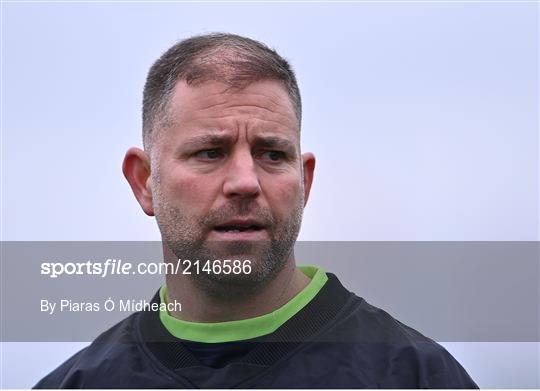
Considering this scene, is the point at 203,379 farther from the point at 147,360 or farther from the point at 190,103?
the point at 190,103

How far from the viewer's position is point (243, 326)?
359 cm

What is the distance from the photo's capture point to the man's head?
3420 millimetres

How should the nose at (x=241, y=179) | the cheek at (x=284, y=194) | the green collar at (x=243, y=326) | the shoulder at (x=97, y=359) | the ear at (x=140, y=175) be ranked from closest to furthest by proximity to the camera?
the nose at (x=241, y=179), the cheek at (x=284, y=194), the green collar at (x=243, y=326), the shoulder at (x=97, y=359), the ear at (x=140, y=175)

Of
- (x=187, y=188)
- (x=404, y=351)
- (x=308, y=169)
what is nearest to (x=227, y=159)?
(x=187, y=188)

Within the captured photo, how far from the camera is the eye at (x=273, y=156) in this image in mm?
3551

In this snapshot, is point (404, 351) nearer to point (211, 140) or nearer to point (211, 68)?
point (211, 140)

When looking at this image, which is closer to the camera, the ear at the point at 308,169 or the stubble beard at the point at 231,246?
the stubble beard at the point at 231,246

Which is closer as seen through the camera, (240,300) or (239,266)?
(239,266)

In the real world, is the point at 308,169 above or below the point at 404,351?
above

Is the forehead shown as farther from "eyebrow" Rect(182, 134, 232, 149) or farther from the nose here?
the nose

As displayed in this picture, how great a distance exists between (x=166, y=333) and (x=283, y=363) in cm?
67

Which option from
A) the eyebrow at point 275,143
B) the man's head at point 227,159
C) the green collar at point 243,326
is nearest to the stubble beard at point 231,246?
the man's head at point 227,159

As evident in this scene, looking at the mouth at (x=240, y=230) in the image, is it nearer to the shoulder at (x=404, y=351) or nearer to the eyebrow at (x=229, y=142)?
the eyebrow at (x=229, y=142)

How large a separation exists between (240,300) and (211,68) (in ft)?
3.69
